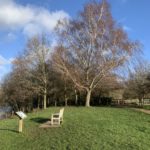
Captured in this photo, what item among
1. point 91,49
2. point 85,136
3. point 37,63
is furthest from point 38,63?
point 85,136

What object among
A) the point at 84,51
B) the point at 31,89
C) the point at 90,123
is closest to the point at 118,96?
the point at 31,89

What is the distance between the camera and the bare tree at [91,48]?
37438mm

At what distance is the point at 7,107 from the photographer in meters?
65.3

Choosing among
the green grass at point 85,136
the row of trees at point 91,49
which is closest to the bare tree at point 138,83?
the row of trees at point 91,49

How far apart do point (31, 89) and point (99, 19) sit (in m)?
15.7

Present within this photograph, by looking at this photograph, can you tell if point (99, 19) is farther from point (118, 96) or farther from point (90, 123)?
point (118, 96)

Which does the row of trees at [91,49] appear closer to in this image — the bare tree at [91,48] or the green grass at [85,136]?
the bare tree at [91,48]

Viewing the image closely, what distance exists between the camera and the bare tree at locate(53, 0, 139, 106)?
37438mm

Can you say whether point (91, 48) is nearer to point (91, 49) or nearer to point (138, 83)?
point (91, 49)

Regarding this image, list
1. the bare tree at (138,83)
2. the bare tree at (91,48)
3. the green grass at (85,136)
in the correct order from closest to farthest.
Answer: the green grass at (85,136), the bare tree at (91,48), the bare tree at (138,83)

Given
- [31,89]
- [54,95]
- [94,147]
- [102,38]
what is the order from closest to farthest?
[94,147] → [102,38] → [31,89] → [54,95]

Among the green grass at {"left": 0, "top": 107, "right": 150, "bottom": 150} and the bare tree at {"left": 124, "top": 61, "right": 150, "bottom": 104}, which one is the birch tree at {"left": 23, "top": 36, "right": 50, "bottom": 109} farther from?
the green grass at {"left": 0, "top": 107, "right": 150, "bottom": 150}

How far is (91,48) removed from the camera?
37781 millimetres

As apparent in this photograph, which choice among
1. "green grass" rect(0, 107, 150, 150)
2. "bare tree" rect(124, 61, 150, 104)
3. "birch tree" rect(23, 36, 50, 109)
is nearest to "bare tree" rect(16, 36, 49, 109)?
"birch tree" rect(23, 36, 50, 109)
